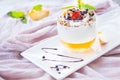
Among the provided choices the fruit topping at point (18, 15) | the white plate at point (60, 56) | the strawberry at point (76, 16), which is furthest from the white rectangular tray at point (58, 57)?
the fruit topping at point (18, 15)

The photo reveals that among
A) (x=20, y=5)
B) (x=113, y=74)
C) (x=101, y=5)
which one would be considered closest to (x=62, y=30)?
(x=113, y=74)

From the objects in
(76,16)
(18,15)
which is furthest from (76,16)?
(18,15)

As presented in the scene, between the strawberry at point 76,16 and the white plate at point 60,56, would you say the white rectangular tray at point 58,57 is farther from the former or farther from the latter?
the strawberry at point 76,16

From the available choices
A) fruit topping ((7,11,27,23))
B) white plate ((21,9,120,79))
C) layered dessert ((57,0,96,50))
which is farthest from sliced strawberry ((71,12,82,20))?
fruit topping ((7,11,27,23))

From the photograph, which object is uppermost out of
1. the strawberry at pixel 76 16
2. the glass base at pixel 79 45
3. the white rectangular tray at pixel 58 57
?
the strawberry at pixel 76 16

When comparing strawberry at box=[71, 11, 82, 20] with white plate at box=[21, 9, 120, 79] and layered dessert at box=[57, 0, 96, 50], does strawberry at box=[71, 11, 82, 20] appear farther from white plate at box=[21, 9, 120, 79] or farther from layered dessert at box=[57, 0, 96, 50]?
white plate at box=[21, 9, 120, 79]

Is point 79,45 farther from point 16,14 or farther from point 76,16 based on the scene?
point 16,14

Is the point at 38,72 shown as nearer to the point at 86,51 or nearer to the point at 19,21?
the point at 86,51
